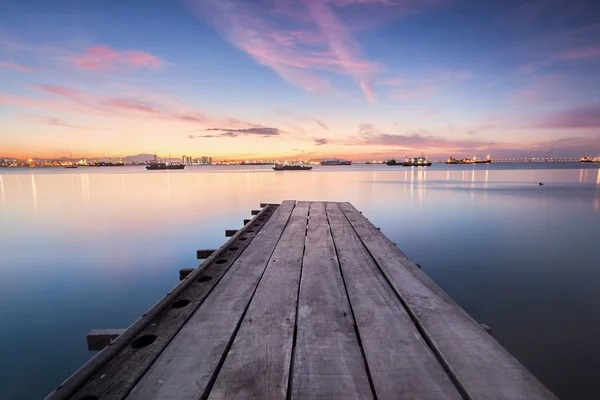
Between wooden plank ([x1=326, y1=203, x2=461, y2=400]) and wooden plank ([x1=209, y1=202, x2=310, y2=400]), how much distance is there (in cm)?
59

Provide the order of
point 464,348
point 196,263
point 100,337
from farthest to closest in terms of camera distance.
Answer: point 196,263
point 100,337
point 464,348

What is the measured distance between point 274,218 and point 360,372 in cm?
581

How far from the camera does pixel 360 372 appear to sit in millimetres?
1967

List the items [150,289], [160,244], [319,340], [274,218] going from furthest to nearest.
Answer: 1. [160,244]
2. [150,289]
3. [274,218]
4. [319,340]

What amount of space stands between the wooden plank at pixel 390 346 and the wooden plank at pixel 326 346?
88 millimetres

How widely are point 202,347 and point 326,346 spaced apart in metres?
0.92

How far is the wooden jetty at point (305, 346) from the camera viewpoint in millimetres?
1814

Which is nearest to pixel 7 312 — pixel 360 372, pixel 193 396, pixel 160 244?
pixel 160 244

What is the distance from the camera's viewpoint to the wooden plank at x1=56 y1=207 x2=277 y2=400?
1826 mm

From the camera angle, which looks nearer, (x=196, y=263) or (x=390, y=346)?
(x=390, y=346)

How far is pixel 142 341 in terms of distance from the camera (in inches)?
94.0

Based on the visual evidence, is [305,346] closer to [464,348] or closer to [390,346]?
[390,346]

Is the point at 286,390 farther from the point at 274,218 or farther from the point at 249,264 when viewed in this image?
the point at 274,218

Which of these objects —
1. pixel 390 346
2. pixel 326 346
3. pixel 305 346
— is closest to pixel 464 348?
pixel 390 346
